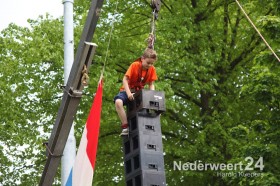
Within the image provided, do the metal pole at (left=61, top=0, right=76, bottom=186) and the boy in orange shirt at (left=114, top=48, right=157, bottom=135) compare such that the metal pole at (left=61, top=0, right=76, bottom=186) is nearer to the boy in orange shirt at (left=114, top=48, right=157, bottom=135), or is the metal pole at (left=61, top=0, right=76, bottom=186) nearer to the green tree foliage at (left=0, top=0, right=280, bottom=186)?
the boy in orange shirt at (left=114, top=48, right=157, bottom=135)

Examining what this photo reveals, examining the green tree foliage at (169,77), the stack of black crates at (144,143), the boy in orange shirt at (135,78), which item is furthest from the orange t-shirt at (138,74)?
the green tree foliage at (169,77)

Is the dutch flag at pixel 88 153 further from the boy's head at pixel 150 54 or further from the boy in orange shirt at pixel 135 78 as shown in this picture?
the boy's head at pixel 150 54

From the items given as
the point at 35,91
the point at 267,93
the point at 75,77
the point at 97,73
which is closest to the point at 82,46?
the point at 75,77

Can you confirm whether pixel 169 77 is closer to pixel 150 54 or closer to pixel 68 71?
pixel 68 71

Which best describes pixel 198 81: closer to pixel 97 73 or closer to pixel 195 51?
pixel 195 51

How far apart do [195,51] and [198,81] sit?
1.34m

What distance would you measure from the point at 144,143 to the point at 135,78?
3.57 feet

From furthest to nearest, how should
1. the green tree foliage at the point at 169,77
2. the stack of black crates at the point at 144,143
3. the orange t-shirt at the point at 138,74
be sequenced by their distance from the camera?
the green tree foliage at the point at 169,77
the orange t-shirt at the point at 138,74
the stack of black crates at the point at 144,143

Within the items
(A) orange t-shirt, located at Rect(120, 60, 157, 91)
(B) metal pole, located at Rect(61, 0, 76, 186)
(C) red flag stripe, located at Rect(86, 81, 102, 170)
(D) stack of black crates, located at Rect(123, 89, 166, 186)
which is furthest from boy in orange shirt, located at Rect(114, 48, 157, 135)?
(B) metal pole, located at Rect(61, 0, 76, 186)

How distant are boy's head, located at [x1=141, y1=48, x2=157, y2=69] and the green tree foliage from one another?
11800 millimetres

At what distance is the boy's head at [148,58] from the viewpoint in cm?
912

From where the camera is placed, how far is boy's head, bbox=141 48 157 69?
29.9 feet

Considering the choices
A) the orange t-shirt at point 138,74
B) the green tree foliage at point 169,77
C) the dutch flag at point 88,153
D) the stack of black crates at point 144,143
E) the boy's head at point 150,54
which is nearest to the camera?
the dutch flag at point 88,153

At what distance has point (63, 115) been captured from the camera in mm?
8688
